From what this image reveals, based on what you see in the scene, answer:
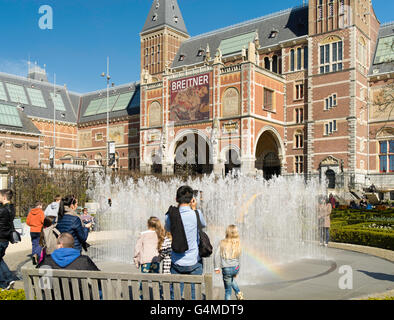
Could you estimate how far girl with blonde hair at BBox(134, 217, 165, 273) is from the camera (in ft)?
21.4

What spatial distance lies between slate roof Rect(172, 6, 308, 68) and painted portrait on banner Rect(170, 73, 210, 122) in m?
6.32

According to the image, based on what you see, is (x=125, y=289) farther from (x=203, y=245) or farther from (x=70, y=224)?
(x=70, y=224)

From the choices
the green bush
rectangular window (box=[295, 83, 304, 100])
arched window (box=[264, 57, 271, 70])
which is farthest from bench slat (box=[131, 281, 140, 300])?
arched window (box=[264, 57, 271, 70])

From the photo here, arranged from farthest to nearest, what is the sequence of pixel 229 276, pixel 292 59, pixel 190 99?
pixel 190 99 < pixel 292 59 < pixel 229 276

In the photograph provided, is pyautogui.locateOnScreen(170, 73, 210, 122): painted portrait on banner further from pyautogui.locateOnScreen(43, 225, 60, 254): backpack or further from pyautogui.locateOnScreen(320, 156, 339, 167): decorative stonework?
pyautogui.locateOnScreen(43, 225, 60, 254): backpack

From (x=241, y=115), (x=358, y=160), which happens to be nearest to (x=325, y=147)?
(x=358, y=160)

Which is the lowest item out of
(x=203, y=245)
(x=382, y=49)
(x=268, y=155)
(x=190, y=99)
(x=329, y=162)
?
(x=203, y=245)

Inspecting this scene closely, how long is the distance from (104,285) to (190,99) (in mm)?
34921

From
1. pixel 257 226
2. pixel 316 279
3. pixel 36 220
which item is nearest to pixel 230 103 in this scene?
pixel 257 226

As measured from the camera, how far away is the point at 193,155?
41.7 m

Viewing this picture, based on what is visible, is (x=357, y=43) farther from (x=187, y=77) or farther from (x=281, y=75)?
(x=187, y=77)
